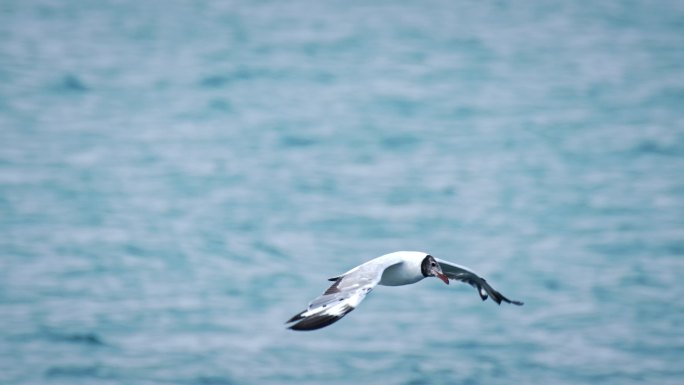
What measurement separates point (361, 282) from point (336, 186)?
20222 millimetres

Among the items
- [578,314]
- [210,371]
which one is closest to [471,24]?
[578,314]

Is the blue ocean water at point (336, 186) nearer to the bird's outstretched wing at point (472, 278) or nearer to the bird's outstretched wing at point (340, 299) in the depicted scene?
the bird's outstretched wing at point (472, 278)

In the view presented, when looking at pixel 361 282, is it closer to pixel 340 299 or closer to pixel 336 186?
pixel 340 299

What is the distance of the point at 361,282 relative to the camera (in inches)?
314

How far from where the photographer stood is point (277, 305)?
20297 mm

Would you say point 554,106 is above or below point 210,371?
above

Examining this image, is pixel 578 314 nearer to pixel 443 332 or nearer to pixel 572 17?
pixel 443 332

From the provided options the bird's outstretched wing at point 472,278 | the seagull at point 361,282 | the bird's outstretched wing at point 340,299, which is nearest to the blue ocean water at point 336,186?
the bird's outstretched wing at point 472,278

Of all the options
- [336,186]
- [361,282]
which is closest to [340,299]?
[361,282]

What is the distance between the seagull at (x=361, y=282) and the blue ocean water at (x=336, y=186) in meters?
7.99

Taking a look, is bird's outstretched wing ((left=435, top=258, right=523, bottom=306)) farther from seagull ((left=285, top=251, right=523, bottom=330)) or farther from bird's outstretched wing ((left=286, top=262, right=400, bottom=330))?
bird's outstretched wing ((left=286, top=262, right=400, bottom=330))

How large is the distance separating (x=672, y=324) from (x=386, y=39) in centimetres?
2489

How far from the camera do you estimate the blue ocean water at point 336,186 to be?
18141 millimetres

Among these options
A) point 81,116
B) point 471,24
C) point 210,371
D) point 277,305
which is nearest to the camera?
point 210,371
